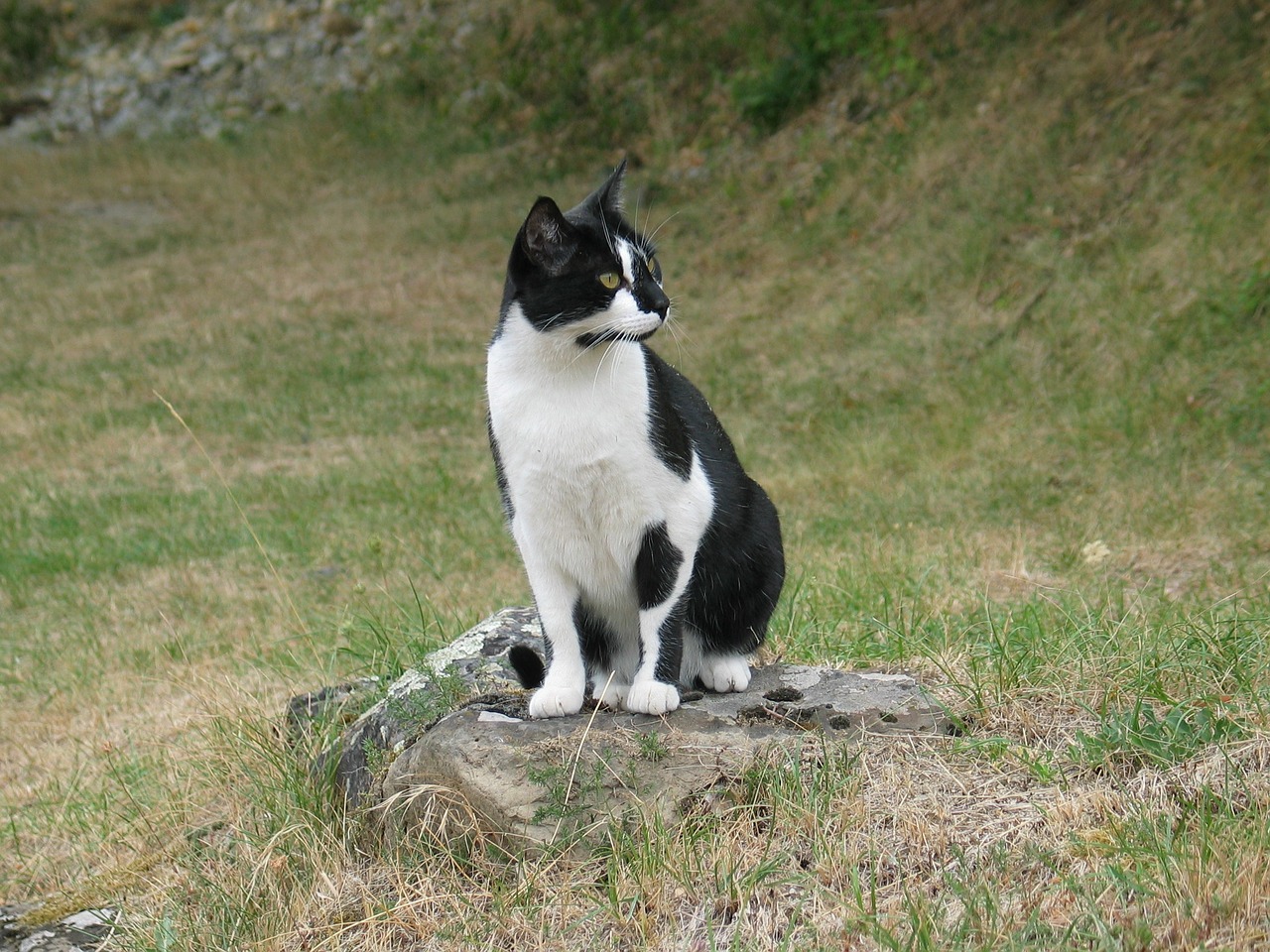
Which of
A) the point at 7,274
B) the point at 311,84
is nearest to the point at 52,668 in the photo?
the point at 7,274

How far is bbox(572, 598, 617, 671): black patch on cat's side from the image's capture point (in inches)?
131

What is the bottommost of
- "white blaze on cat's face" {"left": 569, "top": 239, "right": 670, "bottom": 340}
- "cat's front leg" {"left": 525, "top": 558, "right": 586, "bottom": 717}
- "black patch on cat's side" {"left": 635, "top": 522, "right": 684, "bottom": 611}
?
"cat's front leg" {"left": 525, "top": 558, "right": 586, "bottom": 717}

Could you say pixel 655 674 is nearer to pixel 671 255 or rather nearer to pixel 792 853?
pixel 792 853

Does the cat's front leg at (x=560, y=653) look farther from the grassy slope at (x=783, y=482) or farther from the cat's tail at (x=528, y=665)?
the grassy slope at (x=783, y=482)

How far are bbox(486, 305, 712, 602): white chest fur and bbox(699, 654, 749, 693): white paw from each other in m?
0.40

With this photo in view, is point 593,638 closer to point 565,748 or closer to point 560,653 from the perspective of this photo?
point 560,653

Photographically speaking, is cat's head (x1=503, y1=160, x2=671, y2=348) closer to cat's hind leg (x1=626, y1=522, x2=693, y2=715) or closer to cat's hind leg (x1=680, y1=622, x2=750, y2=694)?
cat's hind leg (x1=626, y1=522, x2=693, y2=715)

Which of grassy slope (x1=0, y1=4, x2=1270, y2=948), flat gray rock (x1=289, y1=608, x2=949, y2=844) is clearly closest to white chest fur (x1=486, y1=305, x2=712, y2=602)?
flat gray rock (x1=289, y1=608, x2=949, y2=844)

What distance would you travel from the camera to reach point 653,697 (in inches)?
124

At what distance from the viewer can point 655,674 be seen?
3.20m

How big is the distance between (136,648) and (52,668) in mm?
348

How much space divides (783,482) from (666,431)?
4690 millimetres

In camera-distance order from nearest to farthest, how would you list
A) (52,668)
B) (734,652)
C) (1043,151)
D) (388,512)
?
(734,652) → (52,668) → (388,512) → (1043,151)

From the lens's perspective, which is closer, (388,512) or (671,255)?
(388,512)
